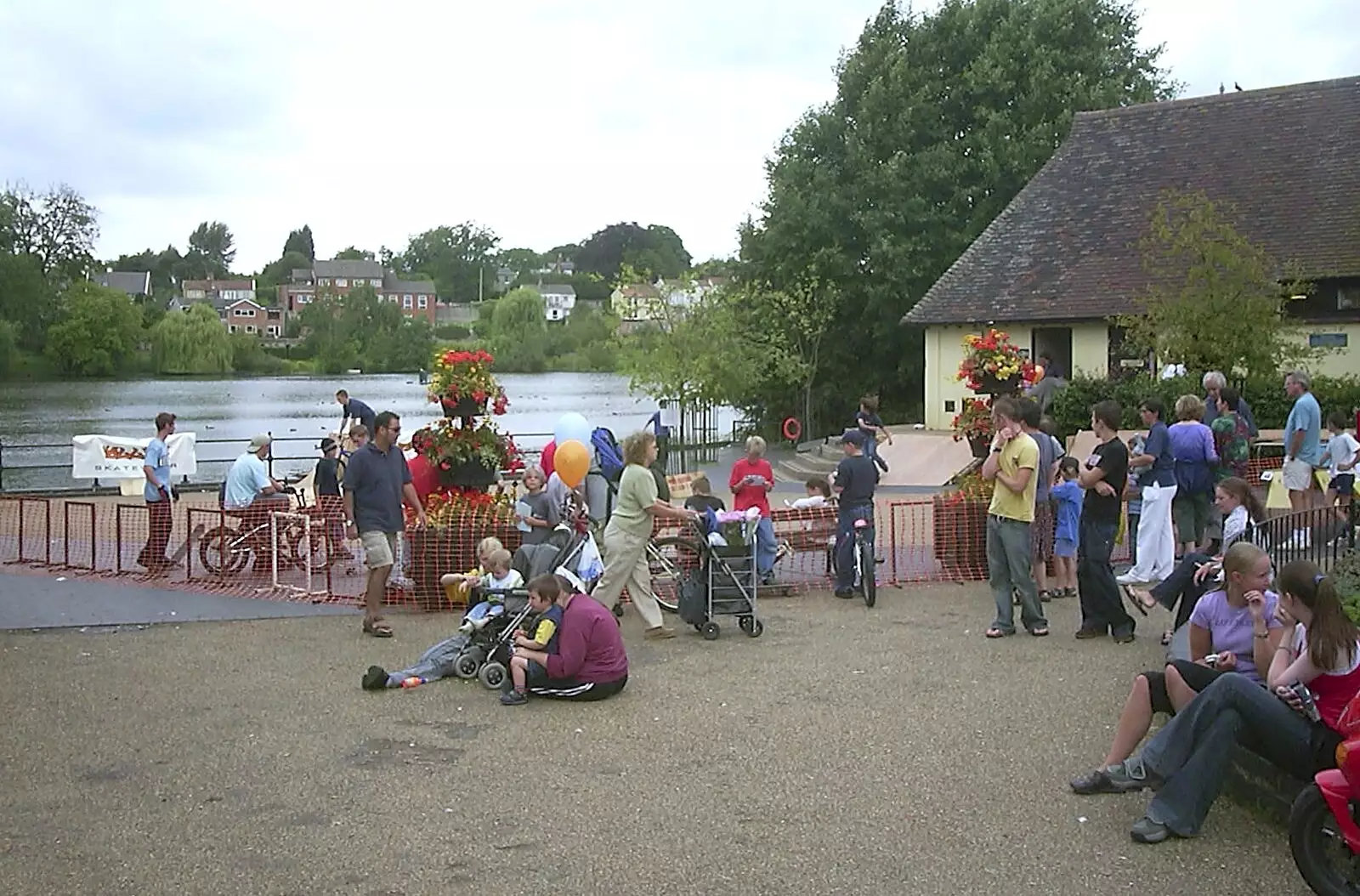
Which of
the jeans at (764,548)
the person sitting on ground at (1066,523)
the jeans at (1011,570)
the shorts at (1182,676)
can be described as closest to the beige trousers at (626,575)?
the jeans at (764,548)

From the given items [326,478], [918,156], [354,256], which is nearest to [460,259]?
[354,256]

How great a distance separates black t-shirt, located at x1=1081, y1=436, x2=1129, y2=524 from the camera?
1019 centimetres

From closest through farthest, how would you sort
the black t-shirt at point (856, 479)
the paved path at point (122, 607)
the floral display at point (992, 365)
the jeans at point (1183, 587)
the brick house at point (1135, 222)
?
the jeans at point (1183, 587)
the paved path at point (122, 607)
the black t-shirt at point (856, 479)
the floral display at point (992, 365)
the brick house at point (1135, 222)

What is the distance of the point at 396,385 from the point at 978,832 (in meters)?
59.7

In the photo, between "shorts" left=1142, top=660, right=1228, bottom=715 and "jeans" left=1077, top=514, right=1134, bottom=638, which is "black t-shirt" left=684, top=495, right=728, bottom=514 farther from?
"shorts" left=1142, top=660, right=1228, bottom=715

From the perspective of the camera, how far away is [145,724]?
8.33m

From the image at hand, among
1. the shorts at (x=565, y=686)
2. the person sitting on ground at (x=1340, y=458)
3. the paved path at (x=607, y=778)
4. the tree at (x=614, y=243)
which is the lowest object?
the paved path at (x=607, y=778)

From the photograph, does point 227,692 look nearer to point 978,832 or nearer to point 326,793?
point 326,793

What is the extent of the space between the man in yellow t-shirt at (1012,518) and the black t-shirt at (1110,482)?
43 cm

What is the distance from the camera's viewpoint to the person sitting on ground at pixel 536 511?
11.5 meters

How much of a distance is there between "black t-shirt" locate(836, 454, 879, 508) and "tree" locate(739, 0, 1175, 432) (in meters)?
21.6

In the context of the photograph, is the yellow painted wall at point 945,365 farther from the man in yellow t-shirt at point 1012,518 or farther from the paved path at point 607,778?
the paved path at point 607,778

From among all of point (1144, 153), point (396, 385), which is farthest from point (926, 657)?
point (396, 385)

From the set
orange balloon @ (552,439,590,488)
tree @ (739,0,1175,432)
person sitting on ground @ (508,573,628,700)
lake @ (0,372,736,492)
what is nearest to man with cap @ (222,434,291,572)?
orange balloon @ (552,439,590,488)
